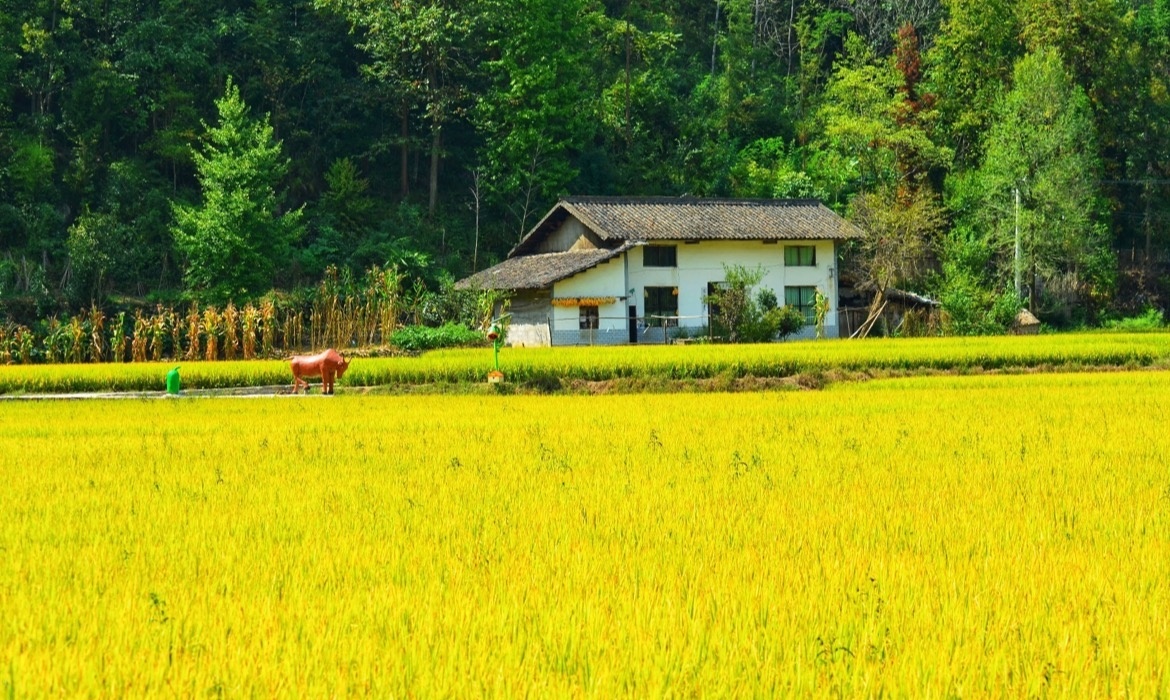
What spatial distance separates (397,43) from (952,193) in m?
21.7

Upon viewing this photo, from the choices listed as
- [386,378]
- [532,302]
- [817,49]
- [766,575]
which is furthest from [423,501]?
[817,49]

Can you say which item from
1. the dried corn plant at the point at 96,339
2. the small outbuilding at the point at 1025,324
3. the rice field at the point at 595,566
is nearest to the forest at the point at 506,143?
the small outbuilding at the point at 1025,324

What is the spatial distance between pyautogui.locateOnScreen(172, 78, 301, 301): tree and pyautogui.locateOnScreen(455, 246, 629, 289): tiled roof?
6.09 m

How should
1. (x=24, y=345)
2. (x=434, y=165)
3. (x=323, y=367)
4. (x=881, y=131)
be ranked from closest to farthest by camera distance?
(x=323, y=367) → (x=24, y=345) → (x=434, y=165) → (x=881, y=131)

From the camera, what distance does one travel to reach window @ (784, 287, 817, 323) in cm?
4266

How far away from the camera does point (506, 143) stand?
4444 cm

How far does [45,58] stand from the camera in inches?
1574

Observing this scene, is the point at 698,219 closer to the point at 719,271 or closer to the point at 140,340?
the point at 719,271

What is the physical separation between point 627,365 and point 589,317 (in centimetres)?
1433

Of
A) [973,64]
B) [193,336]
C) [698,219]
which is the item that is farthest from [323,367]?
[973,64]

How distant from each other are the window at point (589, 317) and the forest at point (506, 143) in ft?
15.5

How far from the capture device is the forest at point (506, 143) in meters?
38.4

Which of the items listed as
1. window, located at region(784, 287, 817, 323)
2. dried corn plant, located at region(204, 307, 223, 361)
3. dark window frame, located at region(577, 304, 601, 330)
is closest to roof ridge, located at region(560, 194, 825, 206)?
window, located at region(784, 287, 817, 323)

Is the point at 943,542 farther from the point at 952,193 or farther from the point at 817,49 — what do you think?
the point at 817,49
